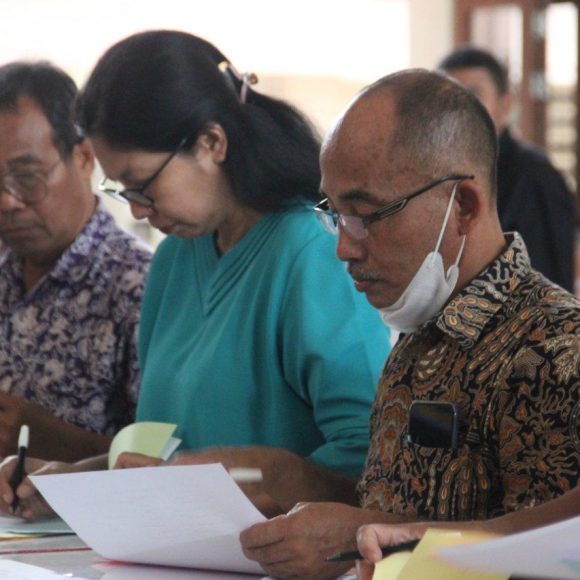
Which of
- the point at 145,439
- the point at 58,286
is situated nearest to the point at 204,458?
the point at 145,439

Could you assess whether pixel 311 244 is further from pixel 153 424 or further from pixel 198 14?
pixel 198 14

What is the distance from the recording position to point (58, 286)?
2.36 meters

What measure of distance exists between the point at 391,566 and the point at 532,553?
26 cm

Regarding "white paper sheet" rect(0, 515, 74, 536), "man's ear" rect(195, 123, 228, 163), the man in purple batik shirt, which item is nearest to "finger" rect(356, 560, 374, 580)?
"white paper sheet" rect(0, 515, 74, 536)

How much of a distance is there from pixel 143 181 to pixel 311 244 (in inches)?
10.7

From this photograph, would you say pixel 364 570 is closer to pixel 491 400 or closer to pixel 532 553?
pixel 491 400

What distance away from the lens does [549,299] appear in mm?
1360

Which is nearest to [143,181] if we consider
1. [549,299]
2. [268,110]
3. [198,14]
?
[268,110]

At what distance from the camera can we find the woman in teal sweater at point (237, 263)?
5.72 feet

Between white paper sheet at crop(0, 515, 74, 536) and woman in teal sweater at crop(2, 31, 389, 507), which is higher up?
woman in teal sweater at crop(2, 31, 389, 507)

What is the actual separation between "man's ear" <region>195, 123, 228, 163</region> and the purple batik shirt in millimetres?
436

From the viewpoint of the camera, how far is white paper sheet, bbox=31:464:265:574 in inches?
54.5

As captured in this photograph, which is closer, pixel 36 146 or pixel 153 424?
pixel 153 424

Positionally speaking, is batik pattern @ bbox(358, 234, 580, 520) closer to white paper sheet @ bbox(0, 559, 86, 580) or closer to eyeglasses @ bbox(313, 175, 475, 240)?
eyeglasses @ bbox(313, 175, 475, 240)
